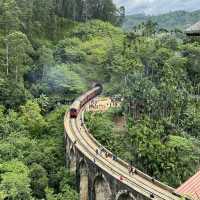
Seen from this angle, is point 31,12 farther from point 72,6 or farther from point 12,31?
point 72,6

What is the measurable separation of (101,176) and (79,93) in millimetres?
33996

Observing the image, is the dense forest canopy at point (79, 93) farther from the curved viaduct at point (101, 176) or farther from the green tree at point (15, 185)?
the curved viaduct at point (101, 176)

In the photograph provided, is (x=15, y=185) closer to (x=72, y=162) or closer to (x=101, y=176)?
(x=101, y=176)

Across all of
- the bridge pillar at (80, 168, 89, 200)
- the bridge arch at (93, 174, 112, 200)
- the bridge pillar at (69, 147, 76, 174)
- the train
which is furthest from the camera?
the train

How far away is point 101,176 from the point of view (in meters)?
42.7

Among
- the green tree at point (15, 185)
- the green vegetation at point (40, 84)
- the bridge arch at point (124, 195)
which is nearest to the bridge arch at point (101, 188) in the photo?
the bridge arch at point (124, 195)

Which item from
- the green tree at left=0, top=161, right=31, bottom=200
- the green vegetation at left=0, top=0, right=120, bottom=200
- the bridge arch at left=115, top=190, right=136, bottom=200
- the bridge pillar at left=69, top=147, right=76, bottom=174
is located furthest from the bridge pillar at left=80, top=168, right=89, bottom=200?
the bridge arch at left=115, top=190, right=136, bottom=200

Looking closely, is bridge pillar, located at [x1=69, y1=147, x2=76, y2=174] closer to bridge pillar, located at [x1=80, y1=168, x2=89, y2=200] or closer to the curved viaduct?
the curved viaduct

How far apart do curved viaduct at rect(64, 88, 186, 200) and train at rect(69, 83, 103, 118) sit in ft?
14.2

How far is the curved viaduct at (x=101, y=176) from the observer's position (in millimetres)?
37438

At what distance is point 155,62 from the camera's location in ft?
233

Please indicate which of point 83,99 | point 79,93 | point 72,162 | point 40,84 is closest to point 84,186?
point 72,162

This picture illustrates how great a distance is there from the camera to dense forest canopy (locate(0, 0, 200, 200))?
4703cm

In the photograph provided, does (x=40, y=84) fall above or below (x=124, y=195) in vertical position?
above
